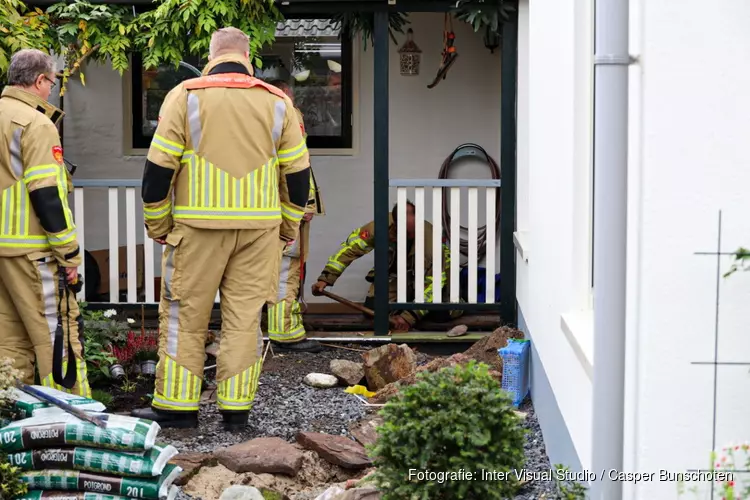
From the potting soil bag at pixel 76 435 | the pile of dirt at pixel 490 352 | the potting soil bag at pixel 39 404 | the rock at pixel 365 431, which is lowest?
the rock at pixel 365 431

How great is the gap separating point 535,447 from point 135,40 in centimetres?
430

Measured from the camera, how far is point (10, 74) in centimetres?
572

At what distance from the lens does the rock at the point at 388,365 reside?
7.05m

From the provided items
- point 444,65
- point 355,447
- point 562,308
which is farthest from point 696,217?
point 444,65

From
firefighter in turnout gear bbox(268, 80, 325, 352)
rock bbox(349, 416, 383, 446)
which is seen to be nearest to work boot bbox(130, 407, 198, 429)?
rock bbox(349, 416, 383, 446)

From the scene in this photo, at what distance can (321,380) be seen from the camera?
7.26 m

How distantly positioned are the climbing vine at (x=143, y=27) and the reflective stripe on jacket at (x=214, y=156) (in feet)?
6.50

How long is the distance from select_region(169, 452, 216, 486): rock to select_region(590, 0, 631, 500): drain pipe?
2364mm

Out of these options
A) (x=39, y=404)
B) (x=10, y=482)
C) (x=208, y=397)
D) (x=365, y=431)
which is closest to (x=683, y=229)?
(x=10, y=482)

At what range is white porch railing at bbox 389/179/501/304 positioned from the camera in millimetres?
8320

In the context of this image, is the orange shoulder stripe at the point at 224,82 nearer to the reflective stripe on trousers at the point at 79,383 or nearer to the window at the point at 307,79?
the reflective stripe on trousers at the point at 79,383

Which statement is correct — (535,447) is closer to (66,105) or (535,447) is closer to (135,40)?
(135,40)

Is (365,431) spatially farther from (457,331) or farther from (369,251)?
(369,251)

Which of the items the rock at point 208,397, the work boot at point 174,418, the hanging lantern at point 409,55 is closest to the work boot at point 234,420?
the work boot at point 174,418
